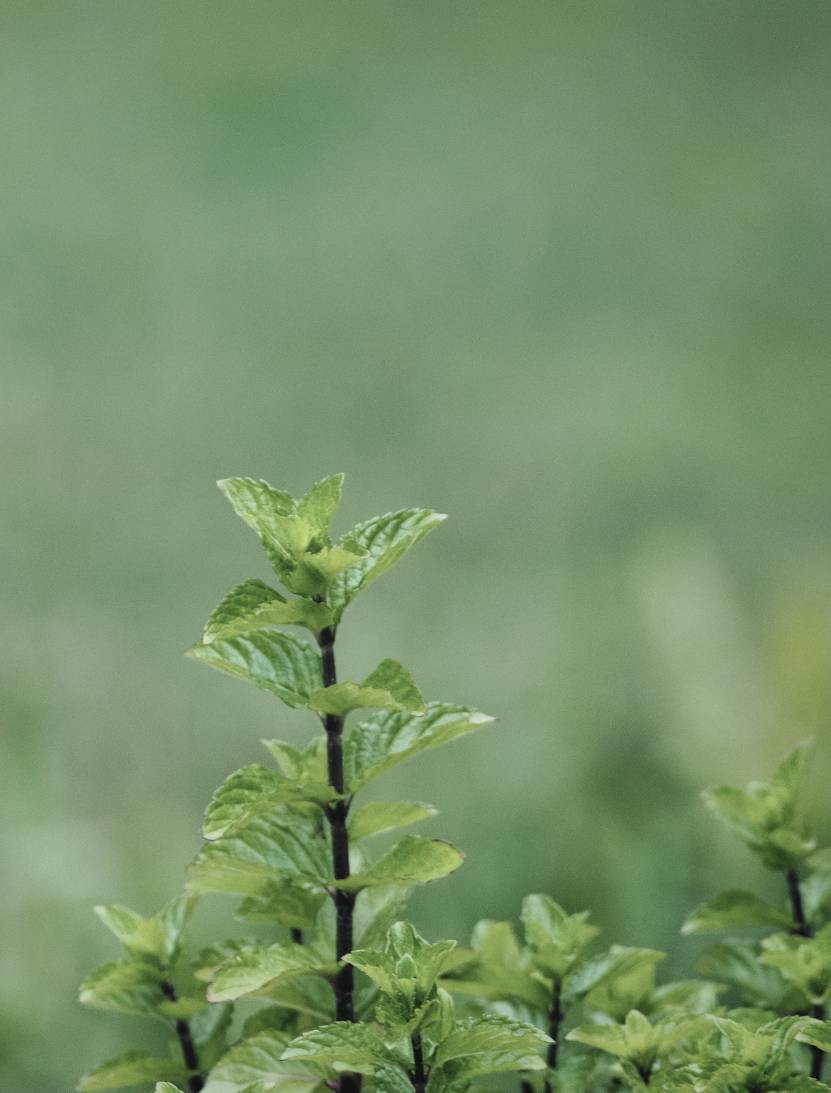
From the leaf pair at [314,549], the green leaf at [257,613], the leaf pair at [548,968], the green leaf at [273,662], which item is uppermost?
the leaf pair at [314,549]

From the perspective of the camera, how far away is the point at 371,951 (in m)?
0.75

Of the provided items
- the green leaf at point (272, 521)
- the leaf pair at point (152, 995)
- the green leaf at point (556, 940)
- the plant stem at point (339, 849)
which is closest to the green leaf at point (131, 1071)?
the leaf pair at point (152, 995)

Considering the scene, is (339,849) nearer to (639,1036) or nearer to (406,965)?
(406,965)

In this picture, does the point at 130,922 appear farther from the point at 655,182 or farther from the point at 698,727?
the point at 655,182

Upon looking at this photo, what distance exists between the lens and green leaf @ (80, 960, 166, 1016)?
34.9 inches

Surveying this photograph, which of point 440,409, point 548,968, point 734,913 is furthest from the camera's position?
point 440,409

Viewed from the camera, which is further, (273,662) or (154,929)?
(154,929)

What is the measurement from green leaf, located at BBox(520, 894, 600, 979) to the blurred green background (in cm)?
79

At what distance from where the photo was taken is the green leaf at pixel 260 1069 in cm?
81

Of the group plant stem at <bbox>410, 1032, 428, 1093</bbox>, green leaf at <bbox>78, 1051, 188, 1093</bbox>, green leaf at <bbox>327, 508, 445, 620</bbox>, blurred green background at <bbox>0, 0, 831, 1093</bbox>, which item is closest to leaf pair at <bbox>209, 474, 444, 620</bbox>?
green leaf at <bbox>327, 508, 445, 620</bbox>

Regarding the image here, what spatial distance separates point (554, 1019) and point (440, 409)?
2.84 metres

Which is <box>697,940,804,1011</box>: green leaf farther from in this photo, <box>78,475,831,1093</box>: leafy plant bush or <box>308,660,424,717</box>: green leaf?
<box>308,660,424,717</box>: green leaf

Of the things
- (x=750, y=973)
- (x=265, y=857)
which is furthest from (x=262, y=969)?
(x=750, y=973)

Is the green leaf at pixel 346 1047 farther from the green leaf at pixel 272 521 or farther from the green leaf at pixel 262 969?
the green leaf at pixel 272 521
